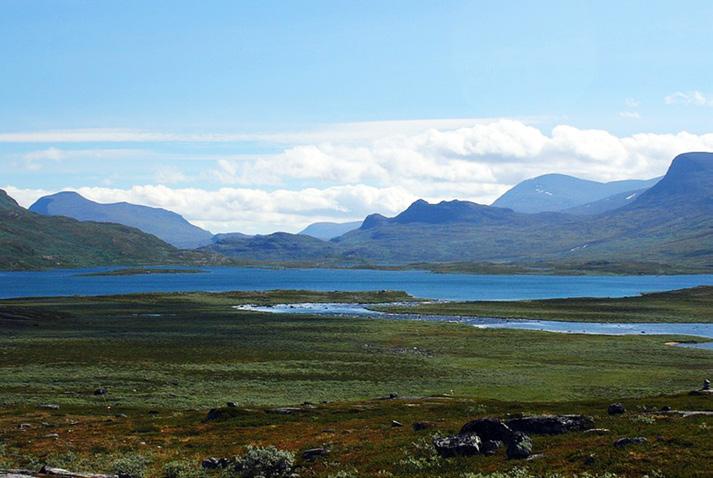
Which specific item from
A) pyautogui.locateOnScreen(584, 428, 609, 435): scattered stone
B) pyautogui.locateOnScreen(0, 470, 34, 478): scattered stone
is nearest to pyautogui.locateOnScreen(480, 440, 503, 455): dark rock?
pyautogui.locateOnScreen(584, 428, 609, 435): scattered stone

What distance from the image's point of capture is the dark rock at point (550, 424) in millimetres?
36094

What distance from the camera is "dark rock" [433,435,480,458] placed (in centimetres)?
3279

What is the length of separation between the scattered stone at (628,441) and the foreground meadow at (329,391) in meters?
0.63

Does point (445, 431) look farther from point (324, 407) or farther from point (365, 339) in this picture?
point (365, 339)

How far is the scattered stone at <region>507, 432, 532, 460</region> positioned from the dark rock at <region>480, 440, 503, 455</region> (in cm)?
101

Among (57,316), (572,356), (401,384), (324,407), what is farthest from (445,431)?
(57,316)

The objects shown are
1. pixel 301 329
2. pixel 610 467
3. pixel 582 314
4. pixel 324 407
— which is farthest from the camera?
pixel 582 314

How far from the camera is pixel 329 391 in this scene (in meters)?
69.4

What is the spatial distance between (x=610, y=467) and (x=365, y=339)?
9280 centimetres

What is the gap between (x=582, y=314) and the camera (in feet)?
565

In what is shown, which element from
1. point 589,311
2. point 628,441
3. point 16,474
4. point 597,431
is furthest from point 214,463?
point 589,311

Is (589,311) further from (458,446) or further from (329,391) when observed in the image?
(458,446)

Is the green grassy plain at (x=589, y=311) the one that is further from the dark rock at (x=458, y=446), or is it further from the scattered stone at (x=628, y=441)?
the dark rock at (x=458, y=446)

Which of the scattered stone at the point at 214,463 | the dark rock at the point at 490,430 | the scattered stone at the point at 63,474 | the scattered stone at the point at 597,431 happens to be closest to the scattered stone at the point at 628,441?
the scattered stone at the point at 597,431
